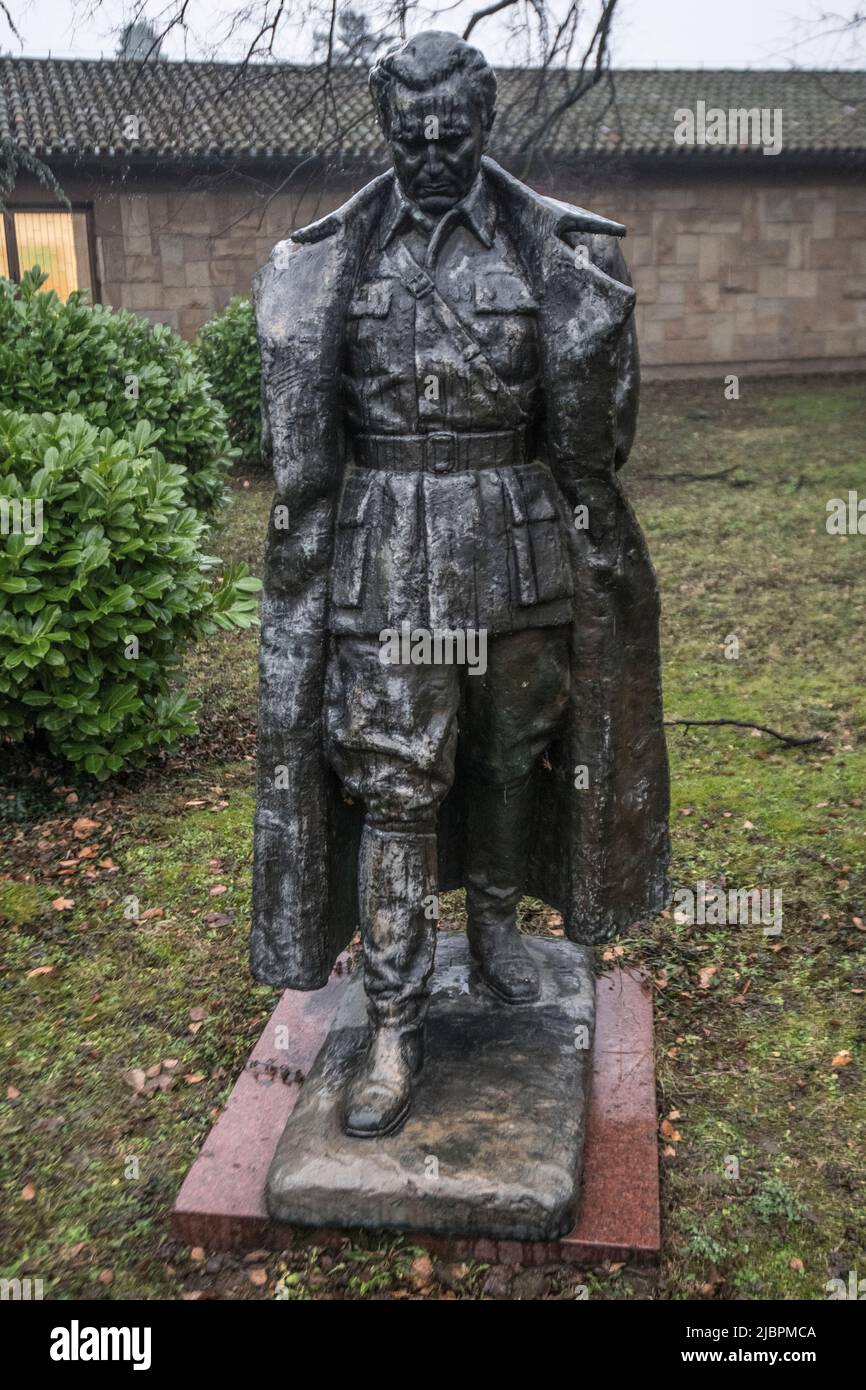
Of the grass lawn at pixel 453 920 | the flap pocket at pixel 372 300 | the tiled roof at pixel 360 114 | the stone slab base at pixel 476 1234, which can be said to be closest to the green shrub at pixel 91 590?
the grass lawn at pixel 453 920

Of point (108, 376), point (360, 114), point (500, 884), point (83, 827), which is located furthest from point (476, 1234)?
point (360, 114)

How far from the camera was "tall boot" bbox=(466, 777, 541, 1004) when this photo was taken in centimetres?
357

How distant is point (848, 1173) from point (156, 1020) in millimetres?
2056

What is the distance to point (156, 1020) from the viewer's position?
14.1 feet

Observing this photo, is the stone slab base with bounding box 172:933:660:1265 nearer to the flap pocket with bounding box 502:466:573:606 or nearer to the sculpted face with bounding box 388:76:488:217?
the flap pocket with bounding box 502:466:573:606

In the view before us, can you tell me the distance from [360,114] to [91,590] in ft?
36.4

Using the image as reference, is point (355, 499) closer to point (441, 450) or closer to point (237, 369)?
point (441, 450)

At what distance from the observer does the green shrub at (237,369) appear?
12449 mm

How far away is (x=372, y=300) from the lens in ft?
10.2

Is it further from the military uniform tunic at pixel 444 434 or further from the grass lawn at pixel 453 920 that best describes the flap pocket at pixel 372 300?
the grass lawn at pixel 453 920

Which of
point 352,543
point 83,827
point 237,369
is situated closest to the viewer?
point 352,543

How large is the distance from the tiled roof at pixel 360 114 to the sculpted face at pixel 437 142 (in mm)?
9704
